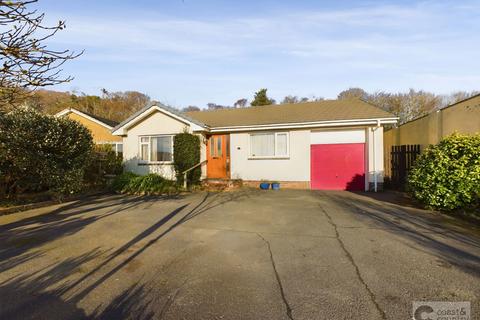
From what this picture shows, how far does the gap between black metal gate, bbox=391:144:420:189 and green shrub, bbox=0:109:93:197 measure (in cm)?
1375

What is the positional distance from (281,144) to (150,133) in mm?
7128

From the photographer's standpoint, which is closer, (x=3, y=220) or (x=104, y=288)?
(x=104, y=288)

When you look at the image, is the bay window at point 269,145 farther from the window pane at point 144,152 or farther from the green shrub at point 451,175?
the green shrub at point 451,175

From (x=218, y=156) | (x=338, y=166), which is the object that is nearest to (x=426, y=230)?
(x=338, y=166)

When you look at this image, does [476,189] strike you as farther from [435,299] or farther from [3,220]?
[3,220]

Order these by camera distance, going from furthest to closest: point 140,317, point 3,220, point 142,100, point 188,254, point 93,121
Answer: point 142,100, point 93,121, point 3,220, point 188,254, point 140,317

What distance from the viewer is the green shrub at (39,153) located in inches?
346

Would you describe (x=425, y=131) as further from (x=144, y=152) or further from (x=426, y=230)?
(x=144, y=152)

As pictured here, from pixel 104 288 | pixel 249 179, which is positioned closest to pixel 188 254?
pixel 104 288

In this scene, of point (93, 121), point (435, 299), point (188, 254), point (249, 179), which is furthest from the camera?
point (93, 121)

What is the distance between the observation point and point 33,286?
364cm

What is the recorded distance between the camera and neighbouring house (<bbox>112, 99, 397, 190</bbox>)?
12320mm

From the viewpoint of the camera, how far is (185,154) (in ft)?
42.7

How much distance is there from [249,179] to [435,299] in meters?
10.8
